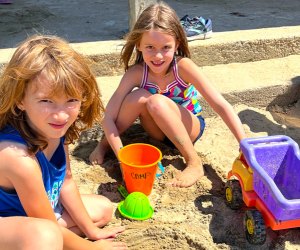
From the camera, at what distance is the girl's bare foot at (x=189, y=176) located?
2678 mm

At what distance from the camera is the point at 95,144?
321cm

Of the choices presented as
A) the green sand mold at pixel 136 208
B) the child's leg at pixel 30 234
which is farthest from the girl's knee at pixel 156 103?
the child's leg at pixel 30 234

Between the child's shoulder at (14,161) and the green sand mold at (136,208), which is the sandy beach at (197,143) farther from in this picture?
the child's shoulder at (14,161)

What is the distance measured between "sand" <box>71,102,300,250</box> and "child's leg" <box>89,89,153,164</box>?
0.06 metres

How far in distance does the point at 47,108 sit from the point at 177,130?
1117 mm

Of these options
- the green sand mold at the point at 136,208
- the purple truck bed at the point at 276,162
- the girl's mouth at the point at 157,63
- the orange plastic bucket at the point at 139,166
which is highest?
the girl's mouth at the point at 157,63

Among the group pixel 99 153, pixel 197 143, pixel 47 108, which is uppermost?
pixel 47 108

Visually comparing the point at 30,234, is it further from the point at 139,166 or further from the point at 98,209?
the point at 139,166

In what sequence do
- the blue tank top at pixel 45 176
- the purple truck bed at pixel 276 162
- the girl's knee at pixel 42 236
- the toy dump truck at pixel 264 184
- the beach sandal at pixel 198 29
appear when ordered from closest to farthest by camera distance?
the girl's knee at pixel 42 236
the blue tank top at pixel 45 176
the toy dump truck at pixel 264 184
the purple truck bed at pixel 276 162
the beach sandal at pixel 198 29

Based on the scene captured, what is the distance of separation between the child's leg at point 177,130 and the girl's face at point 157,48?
0.63 feet

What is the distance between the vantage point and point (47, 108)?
1764 mm

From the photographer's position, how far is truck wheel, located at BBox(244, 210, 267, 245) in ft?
7.15

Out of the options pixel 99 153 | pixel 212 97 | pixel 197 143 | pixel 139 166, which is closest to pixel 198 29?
pixel 197 143

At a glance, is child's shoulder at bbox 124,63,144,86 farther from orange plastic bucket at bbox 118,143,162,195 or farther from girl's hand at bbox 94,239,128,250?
girl's hand at bbox 94,239,128,250
